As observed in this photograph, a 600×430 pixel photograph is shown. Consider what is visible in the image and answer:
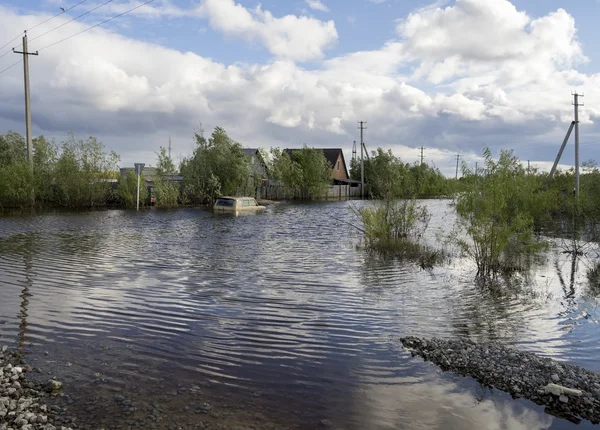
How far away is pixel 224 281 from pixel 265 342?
5.34 m

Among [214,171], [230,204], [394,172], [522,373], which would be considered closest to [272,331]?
[522,373]

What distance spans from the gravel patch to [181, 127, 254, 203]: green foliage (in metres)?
44.6

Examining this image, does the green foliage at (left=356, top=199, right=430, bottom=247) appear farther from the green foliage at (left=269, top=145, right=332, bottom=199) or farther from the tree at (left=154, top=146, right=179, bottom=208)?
the green foliage at (left=269, top=145, right=332, bottom=199)

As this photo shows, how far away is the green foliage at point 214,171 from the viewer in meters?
50.7

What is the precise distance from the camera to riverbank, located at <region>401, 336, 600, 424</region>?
19.4 ft

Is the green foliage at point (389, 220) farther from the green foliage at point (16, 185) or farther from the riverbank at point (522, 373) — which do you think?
the green foliage at point (16, 185)

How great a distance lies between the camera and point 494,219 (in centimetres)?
1458

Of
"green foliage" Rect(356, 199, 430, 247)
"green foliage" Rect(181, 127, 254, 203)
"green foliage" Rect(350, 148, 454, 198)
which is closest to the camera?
"green foliage" Rect(356, 199, 430, 247)

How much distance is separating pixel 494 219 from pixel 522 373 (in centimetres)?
860

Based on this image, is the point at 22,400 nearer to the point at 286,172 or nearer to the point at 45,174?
the point at 45,174

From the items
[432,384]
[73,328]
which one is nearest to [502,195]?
[432,384]

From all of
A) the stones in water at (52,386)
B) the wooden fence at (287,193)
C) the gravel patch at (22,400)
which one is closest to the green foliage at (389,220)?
the gravel patch at (22,400)

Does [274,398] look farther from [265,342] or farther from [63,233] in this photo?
[63,233]

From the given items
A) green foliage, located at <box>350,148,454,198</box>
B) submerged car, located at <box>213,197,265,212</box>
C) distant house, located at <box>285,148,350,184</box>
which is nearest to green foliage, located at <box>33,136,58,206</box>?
submerged car, located at <box>213,197,265,212</box>
